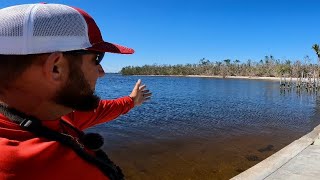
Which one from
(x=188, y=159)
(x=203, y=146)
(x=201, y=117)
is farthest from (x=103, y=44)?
(x=201, y=117)

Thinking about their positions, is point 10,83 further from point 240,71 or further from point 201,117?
point 240,71

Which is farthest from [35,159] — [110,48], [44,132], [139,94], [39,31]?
[139,94]

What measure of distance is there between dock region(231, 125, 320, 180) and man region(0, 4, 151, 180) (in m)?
4.85

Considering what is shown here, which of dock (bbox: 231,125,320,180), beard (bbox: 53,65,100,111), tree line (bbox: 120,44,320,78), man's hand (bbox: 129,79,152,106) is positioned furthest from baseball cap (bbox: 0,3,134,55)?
tree line (bbox: 120,44,320,78)

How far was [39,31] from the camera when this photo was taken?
1.20 m

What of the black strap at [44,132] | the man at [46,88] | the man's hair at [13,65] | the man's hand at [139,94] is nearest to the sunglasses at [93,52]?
the man at [46,88]

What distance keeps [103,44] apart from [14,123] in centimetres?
43

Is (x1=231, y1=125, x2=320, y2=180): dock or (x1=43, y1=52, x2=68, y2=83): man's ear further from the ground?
(x1=43, y1=52, x2=68, y2=83): man's ear

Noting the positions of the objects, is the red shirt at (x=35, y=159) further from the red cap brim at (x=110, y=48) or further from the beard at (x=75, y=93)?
the red cap brim at (x=110, y=48)

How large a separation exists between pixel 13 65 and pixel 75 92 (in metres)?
0.22

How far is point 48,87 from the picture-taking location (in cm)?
127

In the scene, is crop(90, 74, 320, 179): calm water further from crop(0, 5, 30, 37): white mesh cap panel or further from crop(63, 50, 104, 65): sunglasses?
crop(0, 5, 30, 37): white mesh cap panel

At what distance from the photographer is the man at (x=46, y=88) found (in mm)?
1065

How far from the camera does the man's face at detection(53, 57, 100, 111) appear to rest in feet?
4.22
